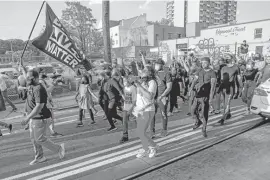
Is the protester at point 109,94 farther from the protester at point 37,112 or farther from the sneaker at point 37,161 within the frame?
the sneaker at point 37,161

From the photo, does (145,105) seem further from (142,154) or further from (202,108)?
(202,108)

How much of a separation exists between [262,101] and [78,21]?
4327 cm

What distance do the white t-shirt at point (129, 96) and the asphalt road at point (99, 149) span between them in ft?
3.06

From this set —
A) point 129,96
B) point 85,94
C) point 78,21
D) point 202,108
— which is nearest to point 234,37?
point 78,21

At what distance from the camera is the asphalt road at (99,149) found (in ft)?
12.4

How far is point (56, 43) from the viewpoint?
589 centimetres

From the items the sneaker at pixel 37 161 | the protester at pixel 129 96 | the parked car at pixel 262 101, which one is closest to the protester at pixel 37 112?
the sneaker at pixel 37 161

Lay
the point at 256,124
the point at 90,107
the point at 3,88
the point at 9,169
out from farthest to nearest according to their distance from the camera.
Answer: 1. the point at 3,88
2. the point at 90,107
3. the point at 256,124
4. the point at 9,169

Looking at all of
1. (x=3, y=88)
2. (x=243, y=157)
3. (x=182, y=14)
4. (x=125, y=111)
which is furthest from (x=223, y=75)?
(x=182, y=14)

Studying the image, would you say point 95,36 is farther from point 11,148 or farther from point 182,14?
point 182,14

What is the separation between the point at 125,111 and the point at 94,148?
3.51 feet

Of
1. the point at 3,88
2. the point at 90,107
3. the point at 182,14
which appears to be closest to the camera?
the point at 90,107

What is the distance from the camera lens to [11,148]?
4.93m

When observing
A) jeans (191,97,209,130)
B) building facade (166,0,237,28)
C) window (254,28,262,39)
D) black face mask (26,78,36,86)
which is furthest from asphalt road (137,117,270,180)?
building facade (166,0,237,28)
